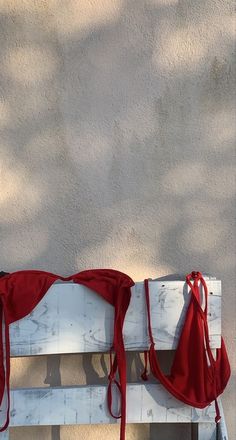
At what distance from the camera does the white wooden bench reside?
7.62ft

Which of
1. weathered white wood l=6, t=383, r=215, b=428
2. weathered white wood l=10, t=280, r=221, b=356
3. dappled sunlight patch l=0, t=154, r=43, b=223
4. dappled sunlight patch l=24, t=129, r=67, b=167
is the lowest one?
weathered white wood l=6, t=383, r=215, b=428

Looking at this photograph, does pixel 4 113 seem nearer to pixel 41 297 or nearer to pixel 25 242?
pixel 25 242

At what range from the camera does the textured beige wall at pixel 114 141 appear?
2.41 metres

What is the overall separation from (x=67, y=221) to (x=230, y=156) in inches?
27.0

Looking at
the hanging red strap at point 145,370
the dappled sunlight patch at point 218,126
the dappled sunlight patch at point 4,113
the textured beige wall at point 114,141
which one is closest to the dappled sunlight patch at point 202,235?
the textured beige wall at point 114,141

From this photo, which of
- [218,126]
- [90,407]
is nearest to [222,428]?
[90,407]

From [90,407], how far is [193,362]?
1.37 ft

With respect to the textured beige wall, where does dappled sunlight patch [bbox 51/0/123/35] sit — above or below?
above

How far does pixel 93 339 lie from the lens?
2340mm

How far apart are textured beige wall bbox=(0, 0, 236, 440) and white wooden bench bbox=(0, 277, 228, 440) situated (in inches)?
6.4

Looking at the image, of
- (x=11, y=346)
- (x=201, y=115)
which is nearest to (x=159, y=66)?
(x=201, y=115)

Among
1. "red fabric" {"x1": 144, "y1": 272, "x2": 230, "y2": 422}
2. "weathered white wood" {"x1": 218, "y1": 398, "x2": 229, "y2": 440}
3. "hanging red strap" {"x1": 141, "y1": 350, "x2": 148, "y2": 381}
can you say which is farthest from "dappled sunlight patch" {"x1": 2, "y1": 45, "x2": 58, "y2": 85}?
"weathered white wood" {"x1": 218, "y1": 398, "x2": 229, "y2": 440}

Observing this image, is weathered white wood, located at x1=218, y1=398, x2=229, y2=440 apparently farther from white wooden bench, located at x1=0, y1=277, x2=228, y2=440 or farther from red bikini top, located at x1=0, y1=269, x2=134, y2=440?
red bikini top, located at x1=0, y1=269, x2=134, y2=440

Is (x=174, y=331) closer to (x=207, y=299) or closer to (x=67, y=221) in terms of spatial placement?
(x=207, y=299)
